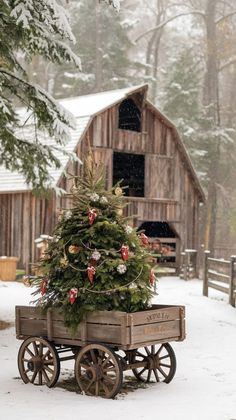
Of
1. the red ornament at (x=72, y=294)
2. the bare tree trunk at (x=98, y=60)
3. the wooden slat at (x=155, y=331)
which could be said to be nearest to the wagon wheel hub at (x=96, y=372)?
the wooden slat at (x=155, y=331)

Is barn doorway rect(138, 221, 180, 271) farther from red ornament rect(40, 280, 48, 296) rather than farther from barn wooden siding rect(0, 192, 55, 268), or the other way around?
red ornament rect(40, 280, 48, 296)

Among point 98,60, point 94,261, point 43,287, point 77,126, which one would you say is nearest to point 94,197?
point 94,261

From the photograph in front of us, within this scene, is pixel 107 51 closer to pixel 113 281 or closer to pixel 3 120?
pixel 3 120

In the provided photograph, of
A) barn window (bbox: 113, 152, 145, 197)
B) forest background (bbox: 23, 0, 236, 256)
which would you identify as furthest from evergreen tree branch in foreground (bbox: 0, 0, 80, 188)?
forest background (bbox: 23, 0, 236, 256)

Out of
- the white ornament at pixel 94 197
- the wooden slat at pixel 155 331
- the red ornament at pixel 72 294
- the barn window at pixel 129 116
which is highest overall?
the barn window at pixel 129 116

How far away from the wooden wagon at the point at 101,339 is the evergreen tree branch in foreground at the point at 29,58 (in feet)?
13.9

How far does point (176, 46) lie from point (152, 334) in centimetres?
3834

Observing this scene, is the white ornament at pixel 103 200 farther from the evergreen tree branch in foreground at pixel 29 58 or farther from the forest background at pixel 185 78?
the forest background at pixel 185 78

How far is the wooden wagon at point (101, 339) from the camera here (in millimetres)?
8633

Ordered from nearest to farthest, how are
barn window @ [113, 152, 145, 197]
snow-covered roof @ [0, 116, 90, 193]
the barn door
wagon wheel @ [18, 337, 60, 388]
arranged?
wagon wheel @ [18, 337, 60, 388], snow-covered roof @ [0, 116, 90, 193], the barn door, barn window @ [113, 152, 145, 197]

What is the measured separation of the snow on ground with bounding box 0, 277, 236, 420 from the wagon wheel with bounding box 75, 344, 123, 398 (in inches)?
6.3

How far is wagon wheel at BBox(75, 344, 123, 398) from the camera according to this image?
8.54 m

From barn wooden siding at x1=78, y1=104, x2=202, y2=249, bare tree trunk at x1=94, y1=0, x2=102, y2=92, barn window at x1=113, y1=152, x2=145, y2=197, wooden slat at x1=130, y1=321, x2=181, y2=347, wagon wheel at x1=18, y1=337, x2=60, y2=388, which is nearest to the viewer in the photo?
wooden slat at x1=130, y1=321, x2=181, y2=347

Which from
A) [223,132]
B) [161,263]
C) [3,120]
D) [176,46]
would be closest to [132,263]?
[3,120]
